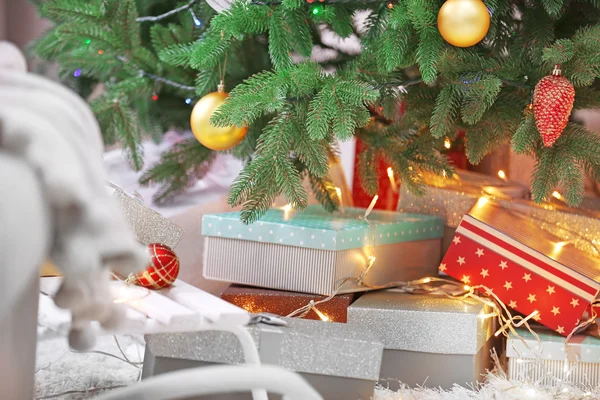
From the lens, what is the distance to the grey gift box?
768mm

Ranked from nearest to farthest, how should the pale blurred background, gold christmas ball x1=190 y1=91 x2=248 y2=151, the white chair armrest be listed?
the white chair armrest → gold christmas ball x1=190 y1=91 x2=248 y2=151 → the pale blurred background

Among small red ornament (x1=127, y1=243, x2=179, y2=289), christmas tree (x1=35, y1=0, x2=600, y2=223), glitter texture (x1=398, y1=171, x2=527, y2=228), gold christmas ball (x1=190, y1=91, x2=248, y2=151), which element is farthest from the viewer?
glitter texture (x1=398, y1=171, x2=527, y2=228)

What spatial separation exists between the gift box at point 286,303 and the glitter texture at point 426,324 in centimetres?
4

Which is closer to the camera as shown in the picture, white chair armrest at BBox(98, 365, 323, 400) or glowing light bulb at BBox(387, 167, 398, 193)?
white chair armrest at BBox(98, 365, 323, 400)

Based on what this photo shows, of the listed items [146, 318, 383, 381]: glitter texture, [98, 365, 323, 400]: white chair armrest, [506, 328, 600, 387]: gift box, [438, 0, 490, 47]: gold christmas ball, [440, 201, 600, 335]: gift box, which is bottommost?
[506, 328, 600, 387]: gift box

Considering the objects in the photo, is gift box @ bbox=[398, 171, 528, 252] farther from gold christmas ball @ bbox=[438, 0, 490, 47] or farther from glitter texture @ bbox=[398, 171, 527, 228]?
gold christmas ball @ bbox=[438, 0, 490, 47]

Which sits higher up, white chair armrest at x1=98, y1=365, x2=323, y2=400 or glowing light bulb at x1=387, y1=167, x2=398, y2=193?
glowing light bulb at x1=387, y1=167, x2=398, y2=193

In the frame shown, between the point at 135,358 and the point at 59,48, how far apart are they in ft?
1.97

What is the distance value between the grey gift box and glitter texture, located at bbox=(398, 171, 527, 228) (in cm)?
47

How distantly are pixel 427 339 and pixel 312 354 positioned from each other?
217mm

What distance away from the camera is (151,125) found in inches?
56.2

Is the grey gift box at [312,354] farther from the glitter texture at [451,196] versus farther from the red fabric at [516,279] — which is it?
the glitter texture at [451,196]

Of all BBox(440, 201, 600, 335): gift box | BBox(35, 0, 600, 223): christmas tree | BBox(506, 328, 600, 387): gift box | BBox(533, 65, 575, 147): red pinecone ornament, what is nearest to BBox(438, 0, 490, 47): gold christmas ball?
BBox(35, 0, 600, 223): christmas tree

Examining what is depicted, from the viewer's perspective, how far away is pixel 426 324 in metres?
0.93
